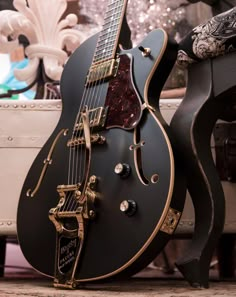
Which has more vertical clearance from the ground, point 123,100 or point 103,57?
point 103,57

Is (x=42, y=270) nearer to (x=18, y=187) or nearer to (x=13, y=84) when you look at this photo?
(x=18, y=187)

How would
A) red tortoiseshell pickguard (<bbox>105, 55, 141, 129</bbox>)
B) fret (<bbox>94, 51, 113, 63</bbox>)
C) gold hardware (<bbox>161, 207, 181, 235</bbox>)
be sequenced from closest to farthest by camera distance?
gold hardware (<bbox>161, 207, 181, 235</bbox>) < red tortoiseshell pickguard (<bbox>105, 55, 141, 129</bbox>) < fret (<bbox>94, 51, 113, 63</bbox>)

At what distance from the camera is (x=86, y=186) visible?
3.10ft

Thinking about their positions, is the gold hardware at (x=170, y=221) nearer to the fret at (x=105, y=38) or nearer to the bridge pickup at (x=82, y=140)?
the bridge pickup at (x=82, y=140)

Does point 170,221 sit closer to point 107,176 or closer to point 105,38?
point 107,176

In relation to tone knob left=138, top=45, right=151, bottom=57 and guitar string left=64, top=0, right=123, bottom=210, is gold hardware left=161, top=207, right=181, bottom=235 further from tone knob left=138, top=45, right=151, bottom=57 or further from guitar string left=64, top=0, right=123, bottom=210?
tone knob left=138, top=45, right=151, bottom=57

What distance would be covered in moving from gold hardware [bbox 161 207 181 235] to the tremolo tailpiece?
15cm

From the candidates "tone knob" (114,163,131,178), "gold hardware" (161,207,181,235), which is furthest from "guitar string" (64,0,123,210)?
"gold hardware" (161,207,181,235)

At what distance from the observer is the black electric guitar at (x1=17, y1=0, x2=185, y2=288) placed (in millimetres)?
859

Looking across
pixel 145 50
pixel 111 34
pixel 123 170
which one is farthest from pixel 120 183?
pixel 111 34

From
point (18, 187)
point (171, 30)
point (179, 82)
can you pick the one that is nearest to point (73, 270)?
point (18, 187)

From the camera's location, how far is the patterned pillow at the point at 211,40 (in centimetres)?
85

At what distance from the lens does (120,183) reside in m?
0.91

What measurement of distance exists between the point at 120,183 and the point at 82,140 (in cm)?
14
